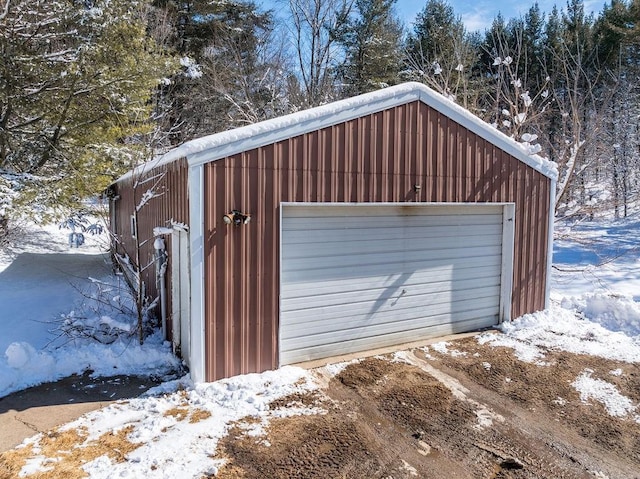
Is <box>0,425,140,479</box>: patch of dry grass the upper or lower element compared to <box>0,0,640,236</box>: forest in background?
lower

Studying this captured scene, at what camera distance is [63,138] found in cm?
939

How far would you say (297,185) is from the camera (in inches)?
198

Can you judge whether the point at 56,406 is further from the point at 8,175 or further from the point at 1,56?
the point at 1,56

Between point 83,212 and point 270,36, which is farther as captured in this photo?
point 270,36

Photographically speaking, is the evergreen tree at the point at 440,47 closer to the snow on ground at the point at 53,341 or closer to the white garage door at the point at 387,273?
the white garage door at the point at 387,273

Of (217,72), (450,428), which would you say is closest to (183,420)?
(450,428)

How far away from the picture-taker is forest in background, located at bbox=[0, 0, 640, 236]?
8.34m

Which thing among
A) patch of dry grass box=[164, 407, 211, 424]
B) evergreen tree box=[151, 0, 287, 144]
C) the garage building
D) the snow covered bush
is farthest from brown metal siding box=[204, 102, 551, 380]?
evergreen tree box=[151, 0, 287, 144]

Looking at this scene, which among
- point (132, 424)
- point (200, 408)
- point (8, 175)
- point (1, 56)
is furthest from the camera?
point (8, 175)

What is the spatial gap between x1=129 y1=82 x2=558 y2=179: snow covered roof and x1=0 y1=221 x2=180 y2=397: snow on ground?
8.21 feet

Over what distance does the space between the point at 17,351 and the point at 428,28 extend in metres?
18.4

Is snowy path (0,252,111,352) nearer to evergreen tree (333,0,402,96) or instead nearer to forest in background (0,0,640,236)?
forest in background (0,0,640,236)

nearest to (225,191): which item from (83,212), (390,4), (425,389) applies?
(425,389)

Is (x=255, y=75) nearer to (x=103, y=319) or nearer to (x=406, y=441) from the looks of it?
(x=103, y=319)
